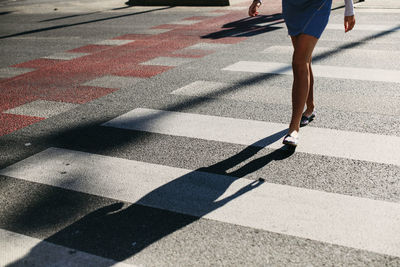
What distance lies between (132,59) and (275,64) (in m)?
2.55

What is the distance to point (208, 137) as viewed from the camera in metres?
4.58

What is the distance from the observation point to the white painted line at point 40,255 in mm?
2801

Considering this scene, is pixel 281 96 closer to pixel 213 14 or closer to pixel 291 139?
pixel 291 139

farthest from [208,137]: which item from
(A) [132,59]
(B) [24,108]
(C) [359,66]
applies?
(A) [132,59]

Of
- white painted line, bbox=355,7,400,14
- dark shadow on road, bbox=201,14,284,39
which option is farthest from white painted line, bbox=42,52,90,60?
white painted line, bbox=355,7,400,14

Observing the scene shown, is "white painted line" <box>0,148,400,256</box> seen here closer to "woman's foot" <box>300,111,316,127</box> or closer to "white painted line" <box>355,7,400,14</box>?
"woman's foot" <box>300,111,316,127</box>

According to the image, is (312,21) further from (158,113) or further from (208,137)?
(158,113)

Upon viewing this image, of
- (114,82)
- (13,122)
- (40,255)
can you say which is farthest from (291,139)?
(114,82)

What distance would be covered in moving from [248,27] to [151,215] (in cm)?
779

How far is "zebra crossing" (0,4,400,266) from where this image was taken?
2.89 meters

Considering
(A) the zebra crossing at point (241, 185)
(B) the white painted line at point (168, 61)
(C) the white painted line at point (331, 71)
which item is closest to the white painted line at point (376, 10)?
(C) the white painted line at point (331, 71)

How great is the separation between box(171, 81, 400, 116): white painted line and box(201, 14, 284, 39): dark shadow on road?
3.46m

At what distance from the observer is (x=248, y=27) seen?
10383 mm

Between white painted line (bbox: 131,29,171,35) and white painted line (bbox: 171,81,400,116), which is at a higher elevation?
white painted line (bbox: 131,29,171,35)
